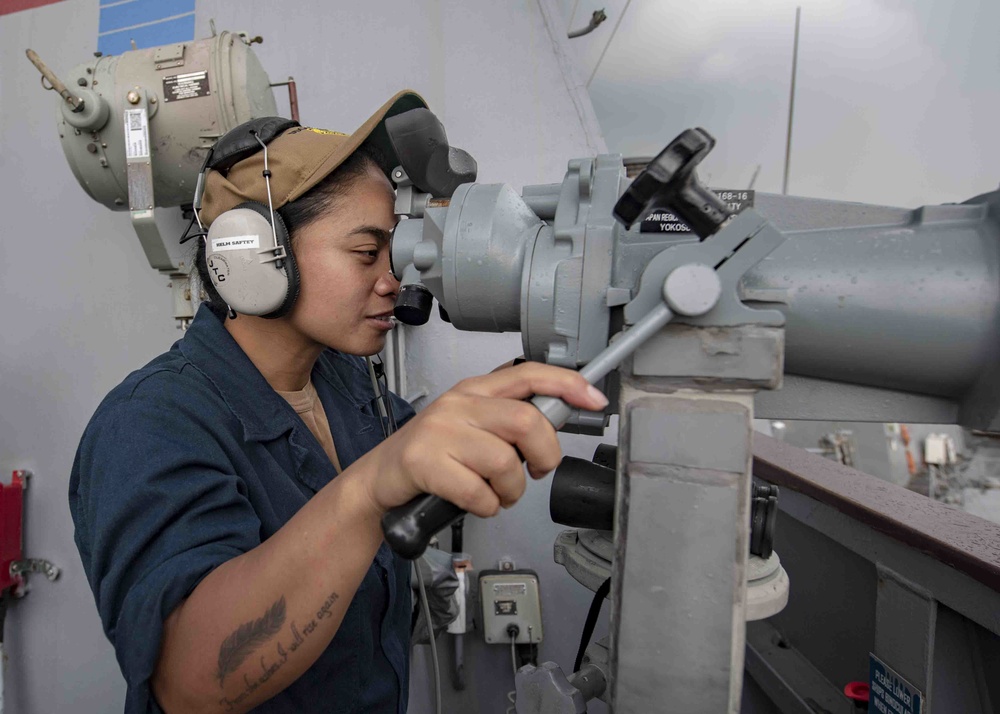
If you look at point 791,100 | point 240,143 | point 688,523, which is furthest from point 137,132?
point 791,100

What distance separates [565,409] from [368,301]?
494 millimetres

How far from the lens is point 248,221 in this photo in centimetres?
75

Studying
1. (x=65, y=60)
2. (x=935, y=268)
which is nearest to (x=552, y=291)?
(x=935, y=268)

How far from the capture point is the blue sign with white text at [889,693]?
0.83 m

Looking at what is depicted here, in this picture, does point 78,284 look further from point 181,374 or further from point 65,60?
point 181,374

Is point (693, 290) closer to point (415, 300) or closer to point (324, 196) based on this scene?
point (415, 300)

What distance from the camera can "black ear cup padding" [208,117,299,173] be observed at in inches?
31.6

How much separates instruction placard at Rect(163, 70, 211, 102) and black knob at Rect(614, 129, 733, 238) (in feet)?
4.01

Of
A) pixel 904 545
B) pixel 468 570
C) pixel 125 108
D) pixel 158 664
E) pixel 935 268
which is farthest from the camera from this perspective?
pixel 468 570

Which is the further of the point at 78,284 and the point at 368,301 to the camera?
the point at 78,284

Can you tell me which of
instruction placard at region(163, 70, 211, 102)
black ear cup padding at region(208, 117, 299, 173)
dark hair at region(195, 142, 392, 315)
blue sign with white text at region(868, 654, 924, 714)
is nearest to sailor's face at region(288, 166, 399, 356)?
dark hair at region(195, 142, 392, 315)

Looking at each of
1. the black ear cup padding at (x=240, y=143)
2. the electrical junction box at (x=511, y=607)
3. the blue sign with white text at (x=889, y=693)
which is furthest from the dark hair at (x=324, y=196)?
the blue sign with white text at (x=889, y=693)

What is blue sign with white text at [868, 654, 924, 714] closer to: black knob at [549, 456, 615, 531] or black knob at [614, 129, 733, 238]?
black knob at [549, 456, 615, 531]

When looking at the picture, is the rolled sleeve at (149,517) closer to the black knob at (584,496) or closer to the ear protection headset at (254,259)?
the ear protection headset at (254,259)
